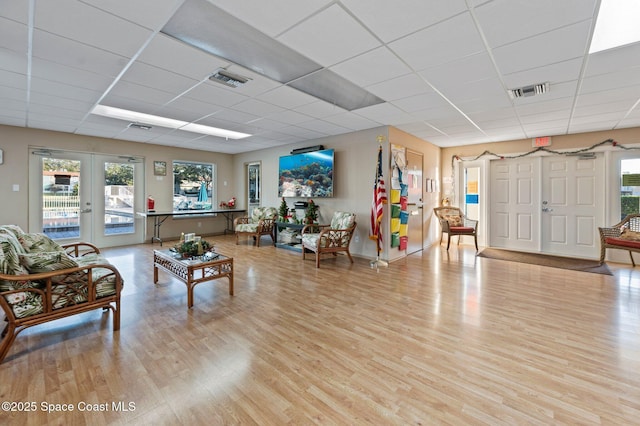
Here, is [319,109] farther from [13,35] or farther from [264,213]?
[264,213]

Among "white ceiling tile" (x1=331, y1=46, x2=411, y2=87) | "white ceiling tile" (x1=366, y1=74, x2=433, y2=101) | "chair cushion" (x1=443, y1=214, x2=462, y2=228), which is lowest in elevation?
"chair cushion" (x1=443, y1=214, x2=462, y2=228)

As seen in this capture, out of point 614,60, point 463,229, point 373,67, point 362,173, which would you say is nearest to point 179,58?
point 373,67

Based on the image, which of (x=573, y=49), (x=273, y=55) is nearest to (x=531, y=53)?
(x=573, y=49)

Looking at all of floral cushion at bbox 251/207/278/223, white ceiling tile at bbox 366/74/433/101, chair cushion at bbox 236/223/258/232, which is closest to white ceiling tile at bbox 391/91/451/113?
white ceiling tile at bbox 366/74/433/101

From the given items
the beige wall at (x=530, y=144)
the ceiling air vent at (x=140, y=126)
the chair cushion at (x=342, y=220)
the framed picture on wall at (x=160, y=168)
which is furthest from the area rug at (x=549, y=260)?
the framed picture on wall at (x=160, y=168)

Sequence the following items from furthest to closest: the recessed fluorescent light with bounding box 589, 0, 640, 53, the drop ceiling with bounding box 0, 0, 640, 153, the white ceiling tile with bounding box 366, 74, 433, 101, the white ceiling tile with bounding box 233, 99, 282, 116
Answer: the white ceiling tile with bounding box 233, 99, 282, 116
the white ceiling tile with bounding box 366, 74, 433, 101
the recessed fluorescent light with bounding box 589, 0, 640, 53
the drop ceiling with bounding box 0, 0, 640, 153

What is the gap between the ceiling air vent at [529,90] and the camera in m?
3.34

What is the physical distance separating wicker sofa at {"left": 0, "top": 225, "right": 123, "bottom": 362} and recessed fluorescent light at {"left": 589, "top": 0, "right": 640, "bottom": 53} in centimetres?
475

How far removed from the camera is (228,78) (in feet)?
10.6

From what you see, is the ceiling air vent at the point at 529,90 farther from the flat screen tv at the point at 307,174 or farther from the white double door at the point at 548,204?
the white double door at the point at 548,204

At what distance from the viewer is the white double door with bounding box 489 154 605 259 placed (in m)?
5.73

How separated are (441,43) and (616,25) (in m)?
1.45

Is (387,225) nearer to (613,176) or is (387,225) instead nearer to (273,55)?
(273,55)

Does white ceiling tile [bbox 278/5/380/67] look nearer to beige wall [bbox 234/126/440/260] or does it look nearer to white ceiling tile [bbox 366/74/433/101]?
white ceiling tile [bbox 366/74/433/101]
